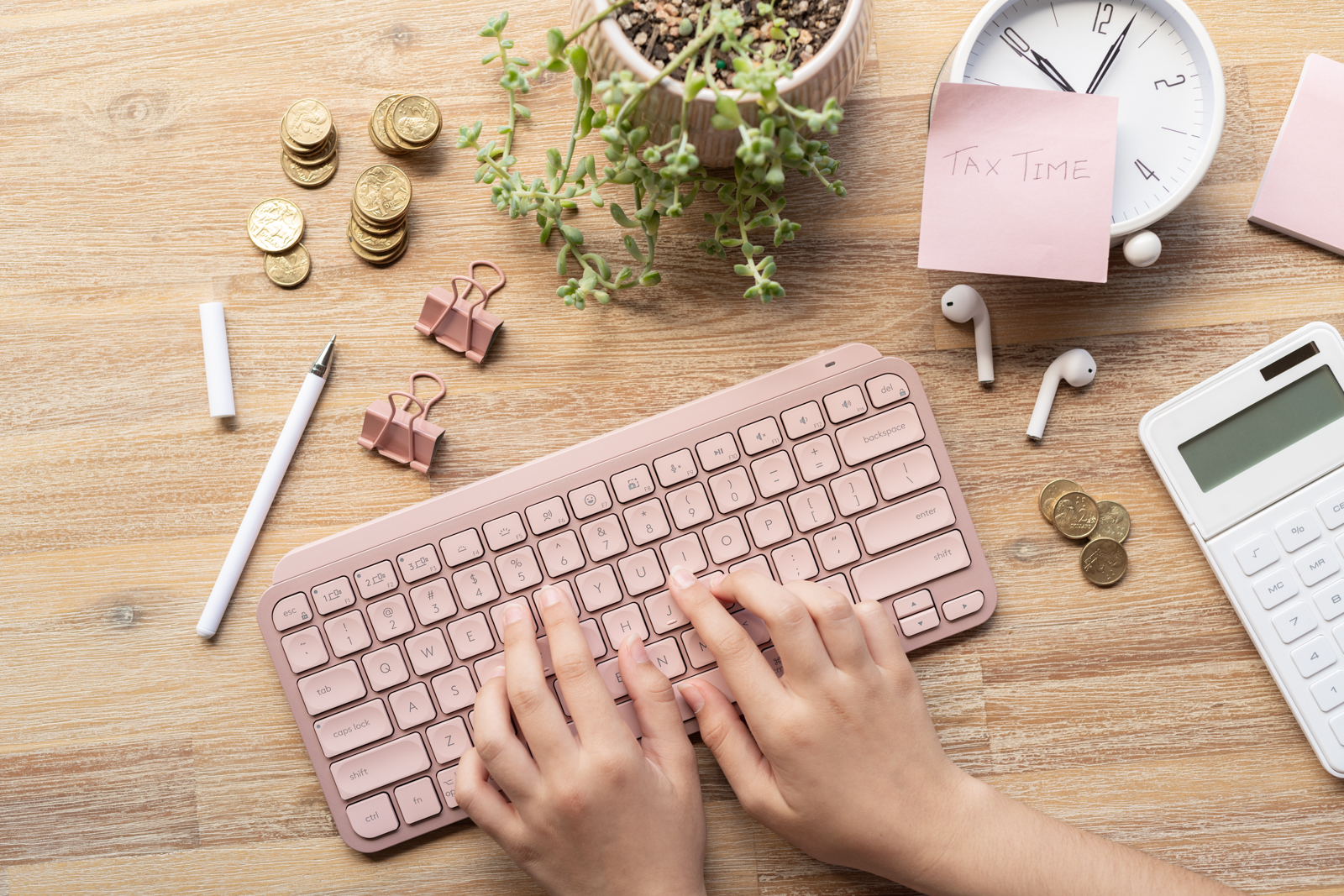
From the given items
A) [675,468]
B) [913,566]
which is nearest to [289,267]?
[675,468]

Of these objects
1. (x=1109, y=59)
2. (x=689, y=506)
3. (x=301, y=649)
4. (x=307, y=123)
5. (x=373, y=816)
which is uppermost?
(x=1109, y=59)

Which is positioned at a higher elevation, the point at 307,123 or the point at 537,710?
the point at 307,123

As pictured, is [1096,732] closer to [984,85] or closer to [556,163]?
[984,85]

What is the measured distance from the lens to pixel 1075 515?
83 centimetres

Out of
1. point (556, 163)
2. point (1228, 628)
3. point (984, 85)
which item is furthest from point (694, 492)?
point (1228, 628)

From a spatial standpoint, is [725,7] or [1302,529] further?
[1302,529]

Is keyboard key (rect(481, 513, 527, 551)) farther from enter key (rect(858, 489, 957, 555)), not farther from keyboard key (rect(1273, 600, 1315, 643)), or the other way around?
keyboard key (rect(1273, 600, 1315, 643))

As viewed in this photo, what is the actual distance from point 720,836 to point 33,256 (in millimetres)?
838

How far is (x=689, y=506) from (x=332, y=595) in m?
0.32

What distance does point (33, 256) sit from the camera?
2.73 ft

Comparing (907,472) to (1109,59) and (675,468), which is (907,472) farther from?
(1109,59)

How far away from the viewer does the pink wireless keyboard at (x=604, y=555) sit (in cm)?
77

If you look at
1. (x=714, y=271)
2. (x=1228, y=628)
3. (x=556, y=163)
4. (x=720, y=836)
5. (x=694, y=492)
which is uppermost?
(x=556, y=163)

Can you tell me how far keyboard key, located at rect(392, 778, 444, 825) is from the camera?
0.77 m
